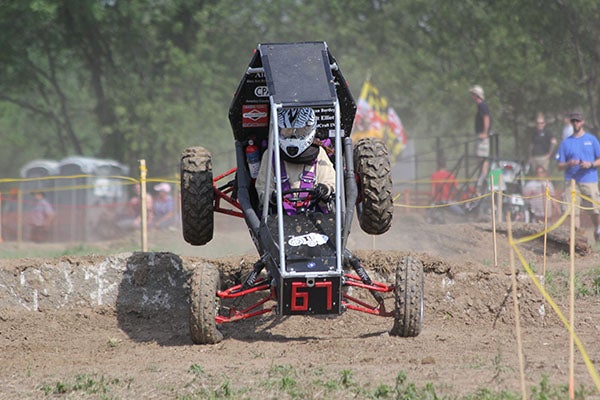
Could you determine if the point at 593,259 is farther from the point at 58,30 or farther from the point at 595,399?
the point at 58,30

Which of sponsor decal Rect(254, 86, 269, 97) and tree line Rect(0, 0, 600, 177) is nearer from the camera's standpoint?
sponsor decal Rect(254, 86, 269, 97)

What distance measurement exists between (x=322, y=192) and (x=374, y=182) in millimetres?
711

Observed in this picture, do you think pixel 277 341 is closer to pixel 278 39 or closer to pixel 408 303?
pixel 408 303

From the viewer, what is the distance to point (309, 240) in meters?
8.55

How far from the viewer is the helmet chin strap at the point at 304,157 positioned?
9328 millimetres

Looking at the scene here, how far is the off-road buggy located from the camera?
8.38m

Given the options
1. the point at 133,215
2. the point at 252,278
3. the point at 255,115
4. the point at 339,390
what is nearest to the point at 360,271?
the point at 252,278

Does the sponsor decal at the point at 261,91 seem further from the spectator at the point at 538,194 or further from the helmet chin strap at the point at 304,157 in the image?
the spectator at the point at 538,194

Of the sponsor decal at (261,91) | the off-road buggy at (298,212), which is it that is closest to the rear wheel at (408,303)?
the off-road buggy at (298,212)

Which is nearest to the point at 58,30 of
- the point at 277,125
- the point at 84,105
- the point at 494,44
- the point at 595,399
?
the point at 494,44

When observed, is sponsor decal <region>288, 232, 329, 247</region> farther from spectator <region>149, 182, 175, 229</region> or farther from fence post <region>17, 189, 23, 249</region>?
fence post <region>17, 189, 23, 249</region>

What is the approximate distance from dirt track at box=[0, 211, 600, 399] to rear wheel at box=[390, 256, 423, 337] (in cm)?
14

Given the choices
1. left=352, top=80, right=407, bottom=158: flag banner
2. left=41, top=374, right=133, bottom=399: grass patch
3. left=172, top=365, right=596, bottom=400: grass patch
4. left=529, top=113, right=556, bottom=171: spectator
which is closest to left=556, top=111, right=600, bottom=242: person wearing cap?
left=529, top=113, right=556, bottom=171: spectator

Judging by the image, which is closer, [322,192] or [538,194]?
[322,192]
